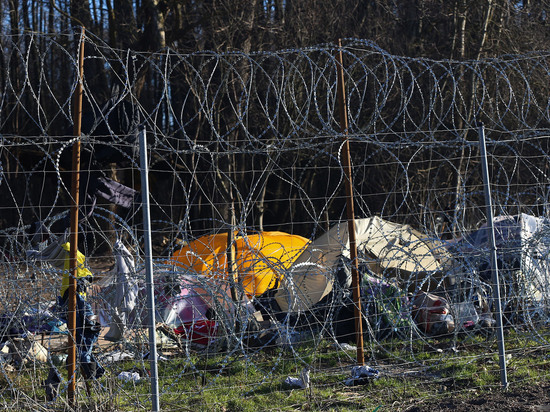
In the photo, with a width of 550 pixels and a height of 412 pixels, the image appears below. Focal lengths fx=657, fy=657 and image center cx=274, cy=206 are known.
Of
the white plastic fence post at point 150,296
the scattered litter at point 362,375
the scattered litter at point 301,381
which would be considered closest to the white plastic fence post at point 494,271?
the scattered litter at point 362,375

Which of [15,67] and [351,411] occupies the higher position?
[15,67]

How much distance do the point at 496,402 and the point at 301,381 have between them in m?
1.51

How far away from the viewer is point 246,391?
5.25 metres

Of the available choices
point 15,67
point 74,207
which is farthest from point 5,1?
point 74,207

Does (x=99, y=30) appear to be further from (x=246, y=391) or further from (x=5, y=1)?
(x=246, y=391)

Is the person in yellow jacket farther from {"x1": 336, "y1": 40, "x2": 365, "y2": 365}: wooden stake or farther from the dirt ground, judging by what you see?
the dirt ground

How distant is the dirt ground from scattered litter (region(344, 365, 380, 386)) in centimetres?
56

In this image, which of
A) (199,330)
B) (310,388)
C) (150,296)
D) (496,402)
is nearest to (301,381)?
(310,388)

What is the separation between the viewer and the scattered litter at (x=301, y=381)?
5211 mm

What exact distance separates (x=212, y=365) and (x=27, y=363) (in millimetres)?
1836

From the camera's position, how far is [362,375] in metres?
5.33

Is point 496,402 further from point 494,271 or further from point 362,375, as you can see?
point 362,375

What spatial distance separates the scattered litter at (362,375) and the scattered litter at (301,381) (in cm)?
34

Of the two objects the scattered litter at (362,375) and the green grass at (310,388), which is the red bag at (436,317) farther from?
the scattered litter at (362,375)
